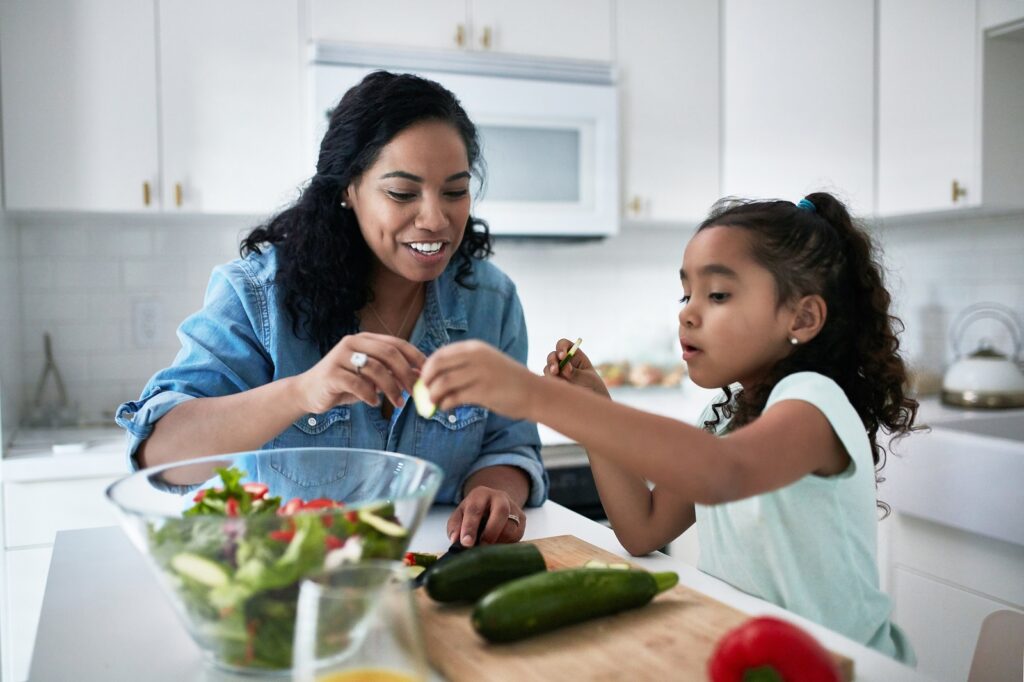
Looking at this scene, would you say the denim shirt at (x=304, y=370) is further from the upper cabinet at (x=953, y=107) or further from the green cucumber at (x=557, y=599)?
the upper cabinet at (x=953, y=107)

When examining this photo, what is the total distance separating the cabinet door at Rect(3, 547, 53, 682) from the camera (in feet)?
7.79

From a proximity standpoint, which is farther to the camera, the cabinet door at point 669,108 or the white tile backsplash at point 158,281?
the cabinet door at point 669,108

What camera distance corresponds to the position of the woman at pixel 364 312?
1372 mm

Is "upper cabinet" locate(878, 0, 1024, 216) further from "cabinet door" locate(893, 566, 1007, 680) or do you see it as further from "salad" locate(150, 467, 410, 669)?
"salad" locate(150, 467, 410, 669)

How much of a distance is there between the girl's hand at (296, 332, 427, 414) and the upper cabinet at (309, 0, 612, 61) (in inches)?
78.3

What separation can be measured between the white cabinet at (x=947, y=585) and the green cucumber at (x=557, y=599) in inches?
65.2

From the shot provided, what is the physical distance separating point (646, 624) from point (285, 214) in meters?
1.09

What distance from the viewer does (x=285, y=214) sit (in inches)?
66.4

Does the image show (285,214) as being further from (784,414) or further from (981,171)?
(981,171)

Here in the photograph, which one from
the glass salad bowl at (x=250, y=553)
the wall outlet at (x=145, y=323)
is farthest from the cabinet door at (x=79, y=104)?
the glass salad bowl at (x=250, y=553)

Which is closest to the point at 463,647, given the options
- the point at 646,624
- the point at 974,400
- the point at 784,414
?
the point at 646,624

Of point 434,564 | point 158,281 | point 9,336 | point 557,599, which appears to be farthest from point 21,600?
point 557,599

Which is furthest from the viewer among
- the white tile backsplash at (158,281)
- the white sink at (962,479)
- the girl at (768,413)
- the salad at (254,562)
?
the white tile backsplash at (158,281)

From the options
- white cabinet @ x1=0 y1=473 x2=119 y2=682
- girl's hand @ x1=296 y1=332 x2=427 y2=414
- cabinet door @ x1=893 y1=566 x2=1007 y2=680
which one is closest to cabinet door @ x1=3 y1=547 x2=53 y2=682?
white cabinet @ x1=0 y1=473 x2=119 y2=682
